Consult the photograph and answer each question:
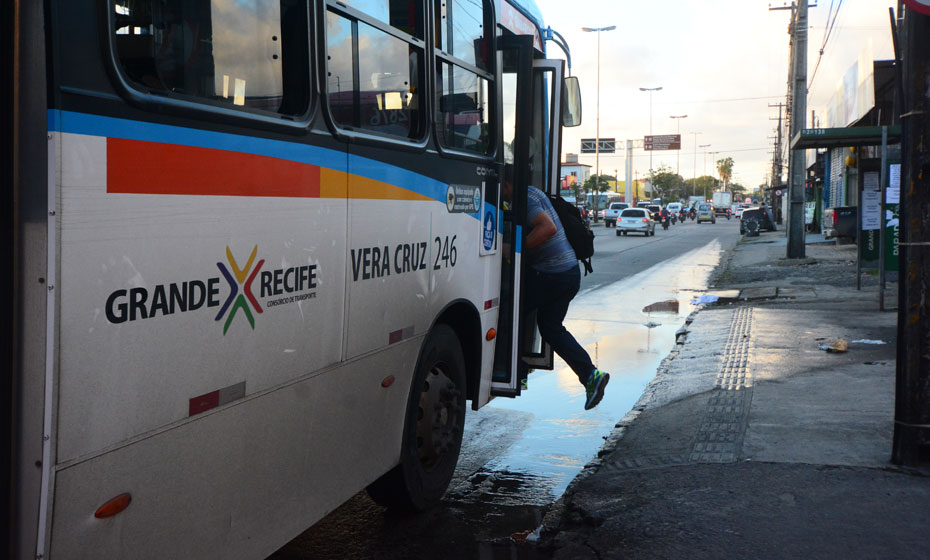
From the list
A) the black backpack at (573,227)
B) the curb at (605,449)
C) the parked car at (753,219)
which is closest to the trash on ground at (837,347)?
the curb at (605,449)

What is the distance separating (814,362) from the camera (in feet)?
29.4

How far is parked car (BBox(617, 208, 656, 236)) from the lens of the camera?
1880 inches

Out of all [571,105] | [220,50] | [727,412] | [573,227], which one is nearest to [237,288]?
[220,50]

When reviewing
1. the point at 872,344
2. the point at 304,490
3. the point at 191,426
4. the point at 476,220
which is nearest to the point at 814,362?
the point at 872,344

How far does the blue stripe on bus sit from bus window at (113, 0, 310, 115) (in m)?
0.12

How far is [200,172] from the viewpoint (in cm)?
279

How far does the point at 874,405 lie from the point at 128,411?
5845 mm

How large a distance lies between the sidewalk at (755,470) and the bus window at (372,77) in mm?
2140

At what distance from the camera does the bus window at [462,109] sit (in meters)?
4.87

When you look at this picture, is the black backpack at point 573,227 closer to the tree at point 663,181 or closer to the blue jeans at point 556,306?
the blue jeans at point 556,306

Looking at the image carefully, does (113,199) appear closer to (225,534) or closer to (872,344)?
A: (225,534)

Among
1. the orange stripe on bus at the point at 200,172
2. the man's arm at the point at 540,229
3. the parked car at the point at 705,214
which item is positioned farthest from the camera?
the parked car at the point at 705,214

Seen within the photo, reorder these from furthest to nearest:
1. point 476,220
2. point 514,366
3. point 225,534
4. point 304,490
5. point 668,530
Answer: point 514,366, point 476,220, point 668,530, point 304,490, point 225,534

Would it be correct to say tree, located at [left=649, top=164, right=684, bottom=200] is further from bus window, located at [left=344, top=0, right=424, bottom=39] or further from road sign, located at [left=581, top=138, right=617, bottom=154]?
bus window, located at [left=344, top=0, right=424, bottom=39]
